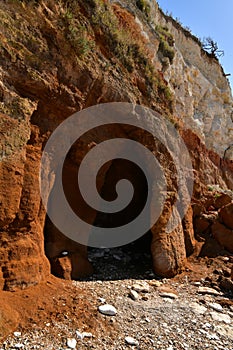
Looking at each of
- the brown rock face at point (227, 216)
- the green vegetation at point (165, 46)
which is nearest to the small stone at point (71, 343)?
the brown rock face at point (227, 216)

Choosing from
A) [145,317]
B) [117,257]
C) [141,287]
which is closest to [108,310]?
[145,317]

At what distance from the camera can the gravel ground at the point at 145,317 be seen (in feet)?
13.0

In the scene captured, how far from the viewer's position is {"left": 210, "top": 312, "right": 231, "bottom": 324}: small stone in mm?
5148

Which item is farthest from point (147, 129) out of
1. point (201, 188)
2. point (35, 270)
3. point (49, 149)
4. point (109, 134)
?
point (35, 270)

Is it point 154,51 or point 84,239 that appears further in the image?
point 154,51

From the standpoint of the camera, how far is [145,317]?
191 inches

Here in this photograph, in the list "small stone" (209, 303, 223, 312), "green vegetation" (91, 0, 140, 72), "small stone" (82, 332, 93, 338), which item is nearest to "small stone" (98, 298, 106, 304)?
"small stone" (82, 332, 93, 338)

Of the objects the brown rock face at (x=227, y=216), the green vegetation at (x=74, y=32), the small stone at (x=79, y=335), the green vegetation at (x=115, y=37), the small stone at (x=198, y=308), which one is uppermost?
the green vegetation at (x=115, y=37)

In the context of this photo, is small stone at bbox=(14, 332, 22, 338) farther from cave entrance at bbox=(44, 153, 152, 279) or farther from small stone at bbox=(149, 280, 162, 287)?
small stone at bbox=(149, 280, 162, 287)

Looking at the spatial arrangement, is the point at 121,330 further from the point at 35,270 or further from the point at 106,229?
the point at 106,229

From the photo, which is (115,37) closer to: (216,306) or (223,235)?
(223,235)

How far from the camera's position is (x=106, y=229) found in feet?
28.5

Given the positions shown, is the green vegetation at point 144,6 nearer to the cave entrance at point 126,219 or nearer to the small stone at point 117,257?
the cave entrance at point 126,219

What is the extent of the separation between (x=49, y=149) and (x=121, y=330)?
11.1 ft
